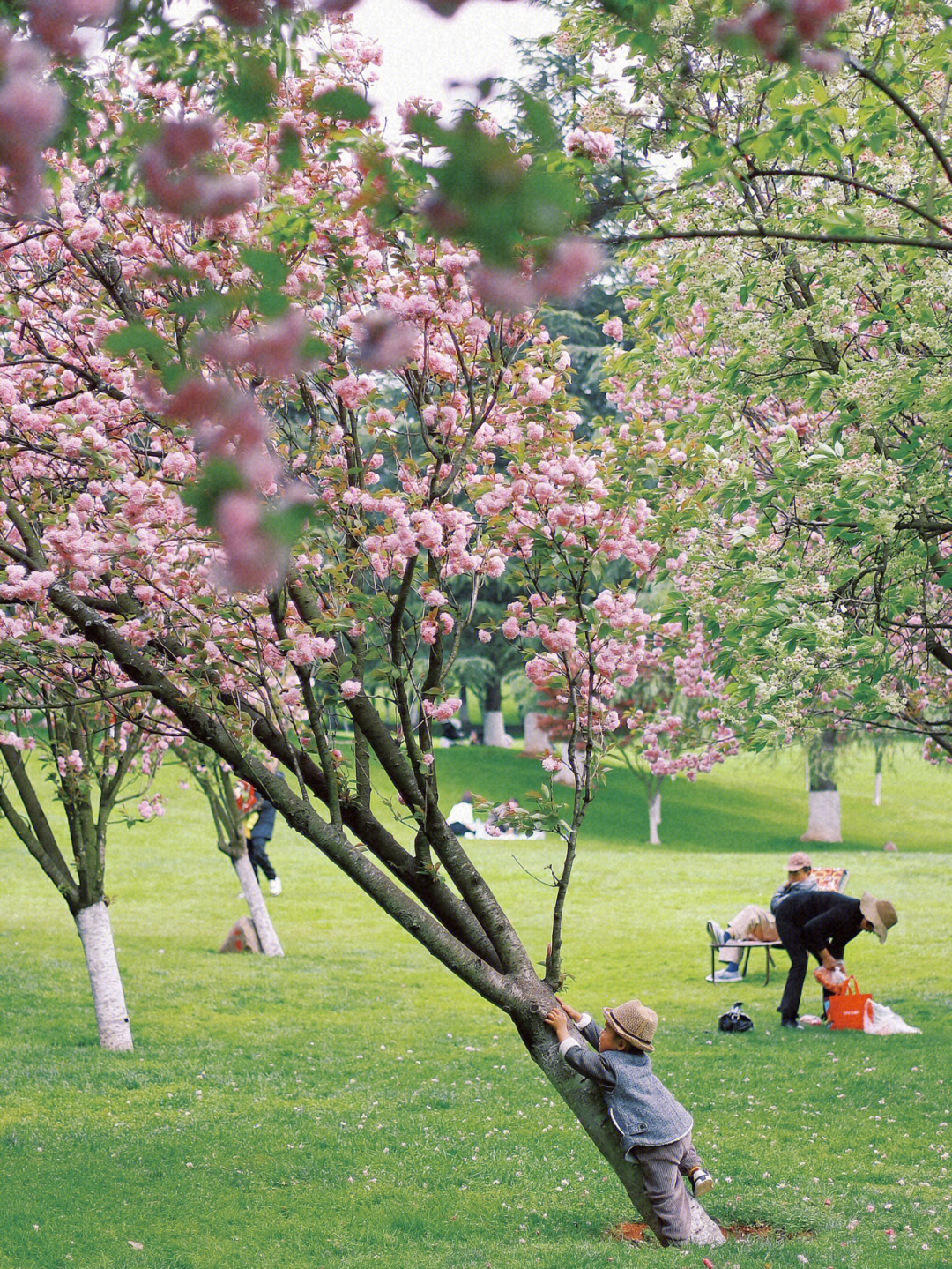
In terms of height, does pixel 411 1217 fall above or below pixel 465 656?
below

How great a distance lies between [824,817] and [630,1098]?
25.2 metres

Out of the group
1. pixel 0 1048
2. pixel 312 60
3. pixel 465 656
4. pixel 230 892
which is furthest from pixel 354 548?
pixel 465 656

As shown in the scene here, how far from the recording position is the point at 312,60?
5625 mm

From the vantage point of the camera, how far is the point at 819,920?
1076 centimetres

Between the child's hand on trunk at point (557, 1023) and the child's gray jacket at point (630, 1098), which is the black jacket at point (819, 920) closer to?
the child's gray jacket at point (630, 1098)

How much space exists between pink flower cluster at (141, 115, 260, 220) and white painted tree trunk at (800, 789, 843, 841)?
28847 mm

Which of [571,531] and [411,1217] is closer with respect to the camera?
[571,531]

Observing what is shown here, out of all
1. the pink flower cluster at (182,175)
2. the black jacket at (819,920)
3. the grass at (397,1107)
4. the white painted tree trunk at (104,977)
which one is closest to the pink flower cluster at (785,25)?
the pink flower cluster at (182,175)

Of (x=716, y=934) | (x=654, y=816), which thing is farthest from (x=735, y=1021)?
(x=654, y=816)

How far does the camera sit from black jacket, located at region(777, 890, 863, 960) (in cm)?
1070

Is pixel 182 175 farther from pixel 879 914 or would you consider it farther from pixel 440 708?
pixel 879 914

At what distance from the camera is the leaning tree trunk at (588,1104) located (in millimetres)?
5344

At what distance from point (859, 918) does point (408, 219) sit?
8.46 m

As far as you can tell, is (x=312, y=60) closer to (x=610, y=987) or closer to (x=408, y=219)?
(x=408, y=219)
